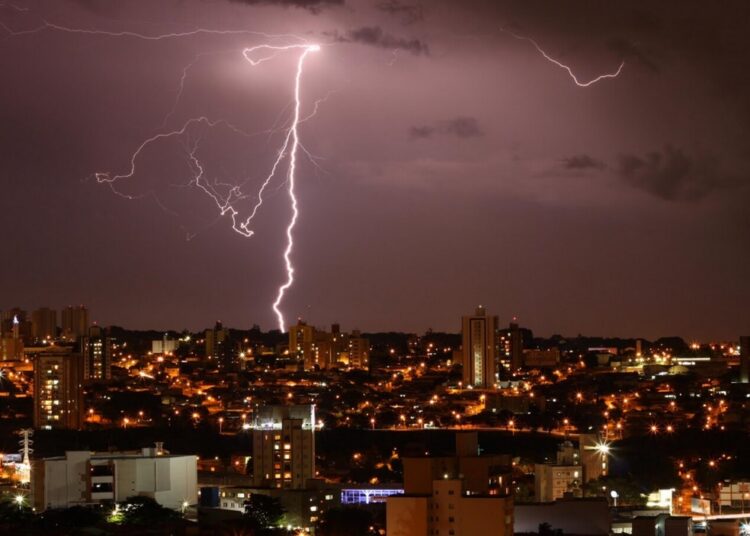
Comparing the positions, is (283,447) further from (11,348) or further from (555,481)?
(11,348)

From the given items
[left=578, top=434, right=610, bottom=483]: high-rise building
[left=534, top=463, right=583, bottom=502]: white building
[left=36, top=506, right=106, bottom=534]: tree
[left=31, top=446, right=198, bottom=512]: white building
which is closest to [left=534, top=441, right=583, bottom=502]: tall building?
[left=534, top=463, right=583, bottom=502]: white building

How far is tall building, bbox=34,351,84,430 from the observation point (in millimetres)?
37438

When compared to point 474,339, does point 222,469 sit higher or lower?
lower

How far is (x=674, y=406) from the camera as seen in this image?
1523 inches

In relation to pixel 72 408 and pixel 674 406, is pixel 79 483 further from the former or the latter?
pixel 674 406

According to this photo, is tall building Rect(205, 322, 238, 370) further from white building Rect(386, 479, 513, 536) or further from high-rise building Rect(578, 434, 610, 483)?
white building Rect(386, 479, 513, 536)

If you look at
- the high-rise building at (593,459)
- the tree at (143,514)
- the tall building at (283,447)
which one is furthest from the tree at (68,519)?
the high-rise building at (593,459)

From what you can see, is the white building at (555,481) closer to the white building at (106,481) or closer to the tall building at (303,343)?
the white building at (106,481)

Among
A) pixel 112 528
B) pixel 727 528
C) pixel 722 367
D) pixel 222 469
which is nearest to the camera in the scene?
pixel 112 528

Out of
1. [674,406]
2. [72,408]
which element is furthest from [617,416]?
[72,408]

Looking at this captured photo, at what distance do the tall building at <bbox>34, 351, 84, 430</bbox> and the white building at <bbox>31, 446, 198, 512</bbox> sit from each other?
1854 cm

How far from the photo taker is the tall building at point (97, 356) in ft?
159

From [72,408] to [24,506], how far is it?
20.3 meters

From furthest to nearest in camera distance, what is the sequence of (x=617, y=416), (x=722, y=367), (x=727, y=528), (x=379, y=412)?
(x=722, y=367) → (x=379, y=412) → (x=617, y=416) → (x=727, y=528)
